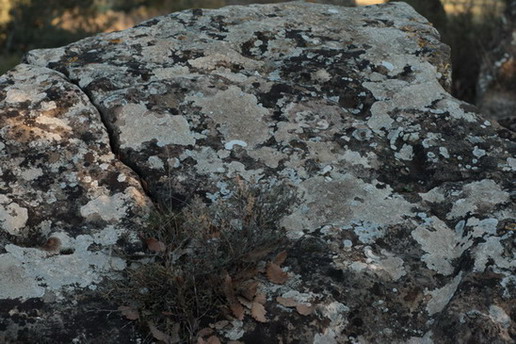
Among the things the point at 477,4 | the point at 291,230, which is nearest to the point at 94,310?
the point at 291,230

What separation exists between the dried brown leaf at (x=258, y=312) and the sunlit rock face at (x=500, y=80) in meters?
4.80

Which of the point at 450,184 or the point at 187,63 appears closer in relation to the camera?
the point at 450,184

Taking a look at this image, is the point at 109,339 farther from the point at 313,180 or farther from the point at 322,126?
the point at 322,126

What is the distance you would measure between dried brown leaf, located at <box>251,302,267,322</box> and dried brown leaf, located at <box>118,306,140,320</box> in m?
0.38

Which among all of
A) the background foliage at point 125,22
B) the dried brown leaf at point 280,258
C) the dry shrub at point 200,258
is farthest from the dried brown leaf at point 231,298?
the background foliage at point 125,22

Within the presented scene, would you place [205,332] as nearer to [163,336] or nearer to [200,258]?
[163,336]

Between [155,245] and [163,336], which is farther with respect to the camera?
[155,245]

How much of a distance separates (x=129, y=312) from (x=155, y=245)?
33 centimetres

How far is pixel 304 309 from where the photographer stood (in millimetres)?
2277

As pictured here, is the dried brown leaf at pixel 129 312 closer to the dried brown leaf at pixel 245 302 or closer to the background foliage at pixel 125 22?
the dried brown leaf at pixel 245 302

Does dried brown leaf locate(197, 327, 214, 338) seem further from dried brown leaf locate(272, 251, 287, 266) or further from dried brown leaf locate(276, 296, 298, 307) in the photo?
dried brown leaf locate(272, 251, 287, 266)

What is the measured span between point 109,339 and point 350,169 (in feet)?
4.18

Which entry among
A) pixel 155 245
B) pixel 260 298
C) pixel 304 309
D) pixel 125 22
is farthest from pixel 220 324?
pixel 125 22

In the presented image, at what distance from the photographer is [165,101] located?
3152 mm
